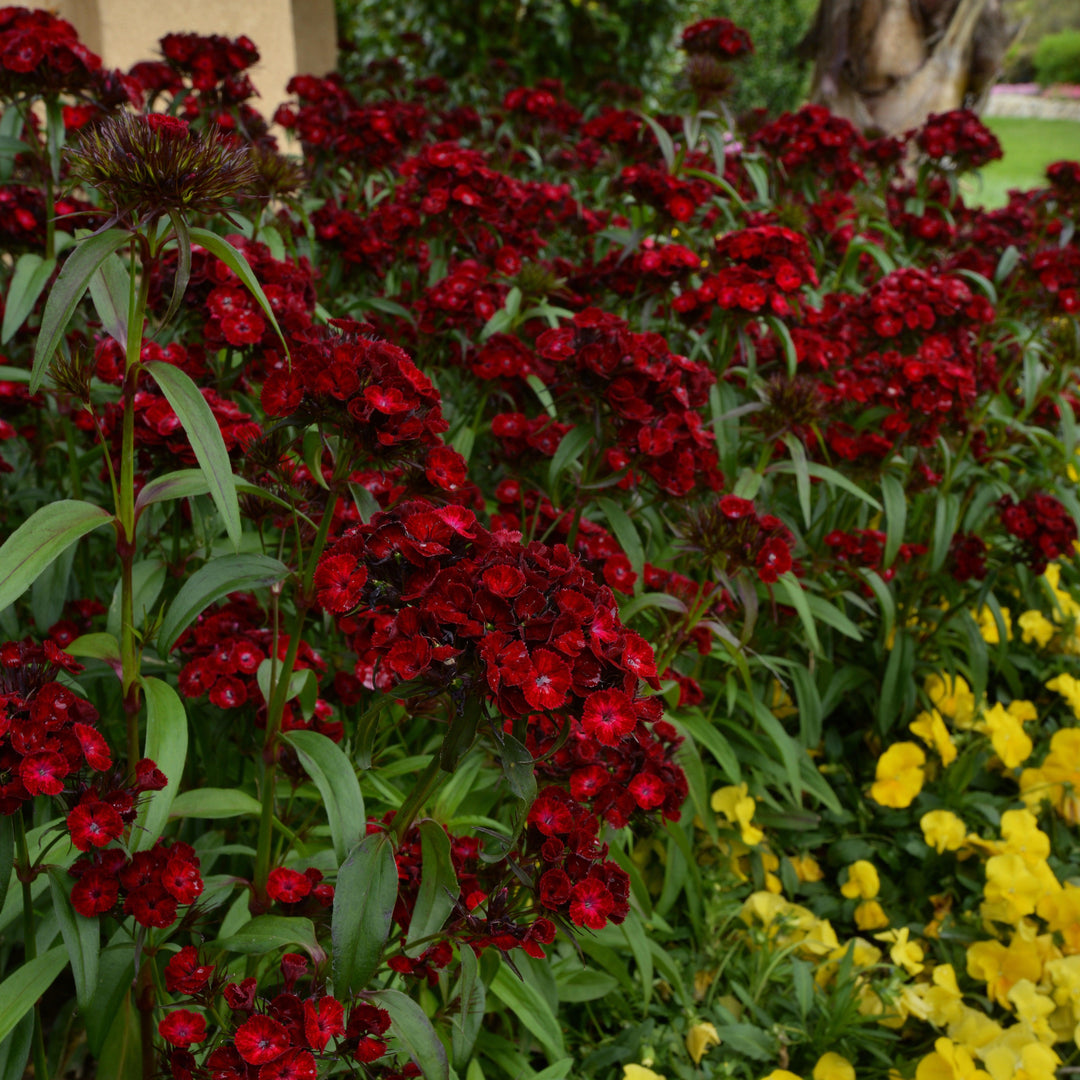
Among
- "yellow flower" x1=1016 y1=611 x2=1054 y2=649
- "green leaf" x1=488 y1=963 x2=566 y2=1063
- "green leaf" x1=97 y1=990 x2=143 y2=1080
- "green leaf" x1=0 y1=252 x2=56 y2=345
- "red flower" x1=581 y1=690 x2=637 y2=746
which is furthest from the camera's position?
"yellow flower" x1=1016 y1=611 x2=1054 y2=649

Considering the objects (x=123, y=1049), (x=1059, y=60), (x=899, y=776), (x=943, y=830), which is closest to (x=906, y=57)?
(x=899, y=776)

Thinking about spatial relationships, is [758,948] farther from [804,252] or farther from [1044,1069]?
[804,252]

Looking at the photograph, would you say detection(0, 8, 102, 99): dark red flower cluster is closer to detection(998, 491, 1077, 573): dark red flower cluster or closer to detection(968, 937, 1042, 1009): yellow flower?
detection(998, 491, 1077, 573): dark red flower cluster

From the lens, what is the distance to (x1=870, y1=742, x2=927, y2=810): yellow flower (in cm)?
281

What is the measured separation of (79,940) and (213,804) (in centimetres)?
35

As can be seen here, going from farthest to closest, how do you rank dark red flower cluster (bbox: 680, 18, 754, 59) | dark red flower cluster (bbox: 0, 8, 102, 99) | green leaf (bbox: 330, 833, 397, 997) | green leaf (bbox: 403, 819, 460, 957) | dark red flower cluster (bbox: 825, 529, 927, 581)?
dark red flower cluster (bbox: 680, 18, 754, 59)
dark red flower cluster (bbox: 825, 529, 927, 581)
dark red flower cluster (bbox: 0, 8, 102, 99)
green leaf (bbox: 403, 819, 460, 957)
green leaf (bbox: 330, 833, 397, 997)

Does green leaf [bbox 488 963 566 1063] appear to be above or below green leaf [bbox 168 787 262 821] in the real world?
below

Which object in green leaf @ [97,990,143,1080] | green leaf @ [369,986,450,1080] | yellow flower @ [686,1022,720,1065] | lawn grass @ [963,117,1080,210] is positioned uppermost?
green leaf @ [369,986,450,1080]

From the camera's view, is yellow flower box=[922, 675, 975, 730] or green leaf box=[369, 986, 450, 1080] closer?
green leaf box=[369, 986, 450, 1080]

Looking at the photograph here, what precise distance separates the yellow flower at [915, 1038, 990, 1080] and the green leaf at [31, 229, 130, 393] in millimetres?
2077

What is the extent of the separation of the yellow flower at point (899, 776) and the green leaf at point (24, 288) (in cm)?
247

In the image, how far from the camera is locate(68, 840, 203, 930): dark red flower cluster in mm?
1355

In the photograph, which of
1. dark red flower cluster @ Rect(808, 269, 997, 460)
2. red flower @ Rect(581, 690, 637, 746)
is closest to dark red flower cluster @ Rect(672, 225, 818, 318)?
Result: dark red flower cluster @ Rect(808, 269, 997, 460)

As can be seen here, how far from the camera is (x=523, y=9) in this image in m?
9.55
